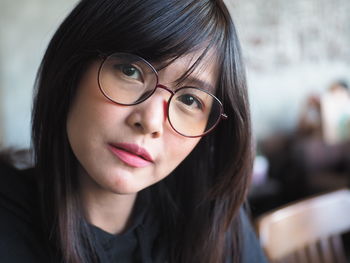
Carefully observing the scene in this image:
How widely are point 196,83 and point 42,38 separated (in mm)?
2024

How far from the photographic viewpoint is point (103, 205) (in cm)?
65

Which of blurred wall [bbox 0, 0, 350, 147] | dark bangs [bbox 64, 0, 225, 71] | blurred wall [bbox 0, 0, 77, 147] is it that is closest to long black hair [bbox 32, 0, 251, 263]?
dark bangs [bbox 64, 0, 225, 71]

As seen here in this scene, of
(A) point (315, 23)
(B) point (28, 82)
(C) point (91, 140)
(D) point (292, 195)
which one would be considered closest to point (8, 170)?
(C) point (91, 140)

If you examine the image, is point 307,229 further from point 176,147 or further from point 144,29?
point 144,29

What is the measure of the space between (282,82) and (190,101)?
2765mm

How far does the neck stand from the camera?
64cm

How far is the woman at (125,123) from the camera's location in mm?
522

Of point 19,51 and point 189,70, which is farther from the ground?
point 19,51

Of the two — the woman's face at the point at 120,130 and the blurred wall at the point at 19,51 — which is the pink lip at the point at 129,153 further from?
the blurred wall at the point at 19,51

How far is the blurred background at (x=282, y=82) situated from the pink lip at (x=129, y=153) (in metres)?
1.54

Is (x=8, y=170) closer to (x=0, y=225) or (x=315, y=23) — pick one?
(x=0, y=225)

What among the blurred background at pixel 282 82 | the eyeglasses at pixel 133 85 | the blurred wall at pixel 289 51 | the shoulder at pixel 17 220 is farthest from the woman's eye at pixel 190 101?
the blurred wall at pixel 289 51

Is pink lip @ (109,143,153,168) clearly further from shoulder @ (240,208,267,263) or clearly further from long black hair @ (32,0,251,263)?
shoulder @ (240,208,267,263)

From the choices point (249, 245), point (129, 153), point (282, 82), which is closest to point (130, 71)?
point (129, 153)
